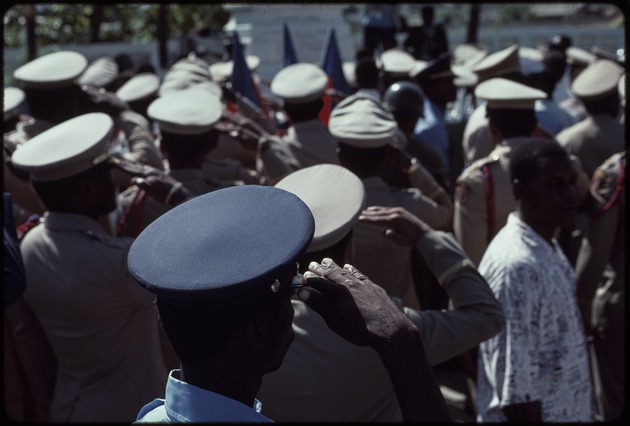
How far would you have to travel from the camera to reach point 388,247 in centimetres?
338

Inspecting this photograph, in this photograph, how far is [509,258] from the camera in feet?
10.0

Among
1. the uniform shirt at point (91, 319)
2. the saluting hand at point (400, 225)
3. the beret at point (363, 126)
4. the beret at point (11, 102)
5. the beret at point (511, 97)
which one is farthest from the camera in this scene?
the beret at point (11, 102)

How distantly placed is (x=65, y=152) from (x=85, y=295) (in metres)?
0.54

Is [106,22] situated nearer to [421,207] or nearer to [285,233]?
[421,207]

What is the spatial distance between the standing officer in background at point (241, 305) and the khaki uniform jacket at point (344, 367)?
25.2 inches

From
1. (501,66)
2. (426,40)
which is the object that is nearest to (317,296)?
(501,66)

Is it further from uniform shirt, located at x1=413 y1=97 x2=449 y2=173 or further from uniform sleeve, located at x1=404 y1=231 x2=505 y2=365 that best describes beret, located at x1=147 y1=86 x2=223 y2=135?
uniform shirt, located at x1=413 y1=97 x2=449 y2=173

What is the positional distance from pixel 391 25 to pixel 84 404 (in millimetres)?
10638

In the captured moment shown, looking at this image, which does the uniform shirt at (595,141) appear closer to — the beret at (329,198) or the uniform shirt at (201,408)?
the beret at (329,198)

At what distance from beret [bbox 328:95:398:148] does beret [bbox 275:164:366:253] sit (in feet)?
3.35

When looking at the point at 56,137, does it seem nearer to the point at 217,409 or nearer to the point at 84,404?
the point at 84,404

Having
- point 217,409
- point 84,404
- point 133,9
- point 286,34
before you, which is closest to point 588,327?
point 84,404

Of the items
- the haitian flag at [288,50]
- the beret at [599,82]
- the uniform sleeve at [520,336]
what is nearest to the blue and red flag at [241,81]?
the haitian flag at [288,50]

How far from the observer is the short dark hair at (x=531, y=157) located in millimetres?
3291
